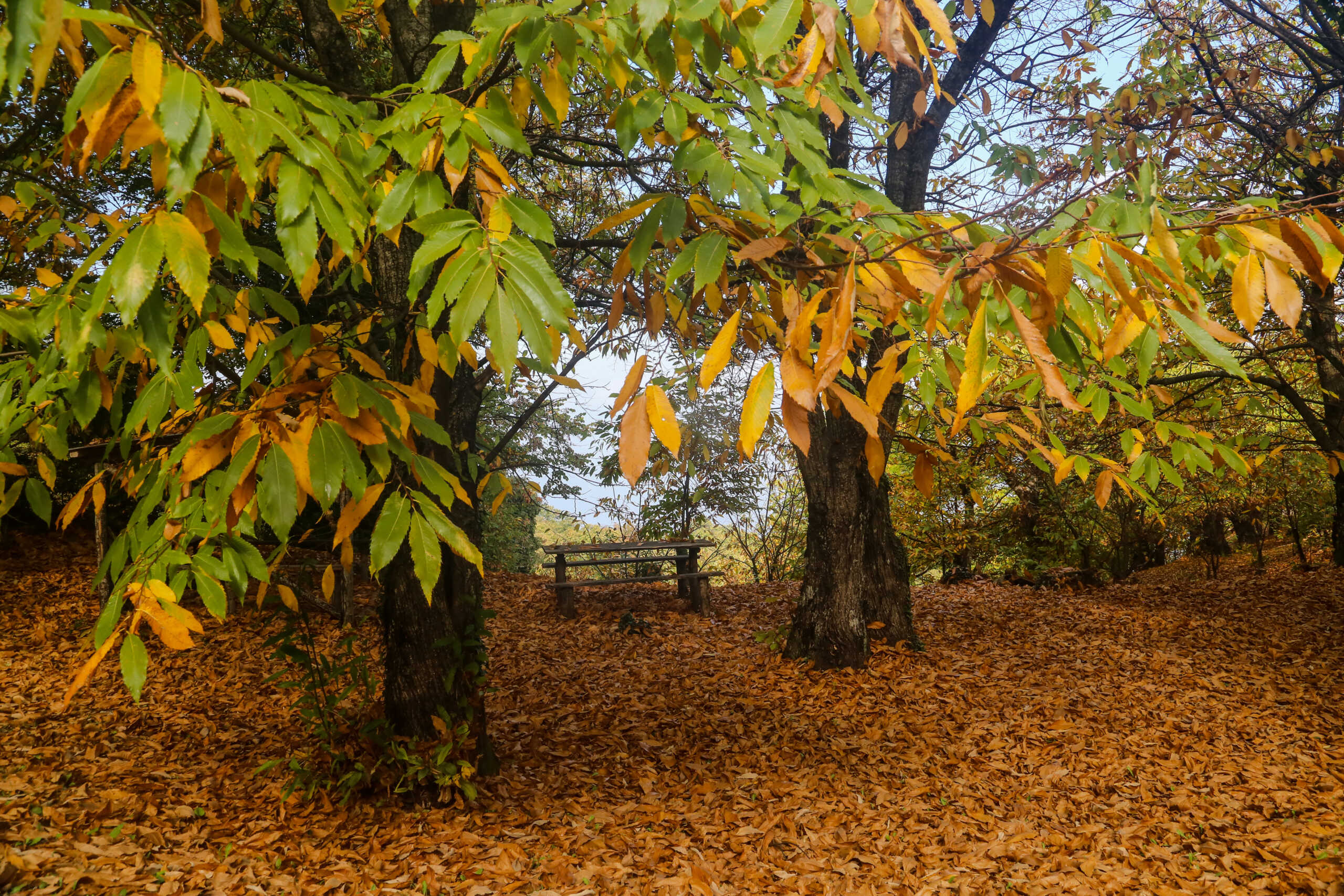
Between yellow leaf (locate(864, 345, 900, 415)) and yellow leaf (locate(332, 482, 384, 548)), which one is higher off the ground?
yellow leaf (locate(864, 345, 900, 415))

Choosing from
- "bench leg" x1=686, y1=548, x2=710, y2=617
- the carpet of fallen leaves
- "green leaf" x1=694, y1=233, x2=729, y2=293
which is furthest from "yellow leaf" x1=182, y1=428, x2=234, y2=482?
"bench leg" x1=686, y1=548, x2=710, y2=617

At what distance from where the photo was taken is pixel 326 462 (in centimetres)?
121

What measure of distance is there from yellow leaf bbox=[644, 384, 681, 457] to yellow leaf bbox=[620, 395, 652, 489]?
10mm

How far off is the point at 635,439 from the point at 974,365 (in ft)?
1.59

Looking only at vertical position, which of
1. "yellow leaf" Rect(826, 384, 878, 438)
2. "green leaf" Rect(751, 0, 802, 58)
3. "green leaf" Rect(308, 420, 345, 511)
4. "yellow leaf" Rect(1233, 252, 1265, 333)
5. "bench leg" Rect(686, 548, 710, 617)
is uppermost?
"green leaf" Rect(751, 0, 802, 58)

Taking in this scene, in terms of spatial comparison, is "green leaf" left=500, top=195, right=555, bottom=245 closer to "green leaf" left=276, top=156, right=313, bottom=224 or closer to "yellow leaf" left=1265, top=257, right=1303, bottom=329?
"green leaf" left=276, top=156, right=313, bottom=224

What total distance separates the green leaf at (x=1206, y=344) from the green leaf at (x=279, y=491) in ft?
4.56

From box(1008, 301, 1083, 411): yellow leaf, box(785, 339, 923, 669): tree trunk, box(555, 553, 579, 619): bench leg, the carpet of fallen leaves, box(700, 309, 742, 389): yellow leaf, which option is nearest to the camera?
box(1008, 301, 1083, 411): yellow leaf

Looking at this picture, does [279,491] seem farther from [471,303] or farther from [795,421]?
[795,421]

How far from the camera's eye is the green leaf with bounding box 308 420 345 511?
1.18 m

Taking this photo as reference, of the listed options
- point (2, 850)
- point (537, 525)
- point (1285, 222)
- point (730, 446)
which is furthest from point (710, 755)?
point (537, 525)

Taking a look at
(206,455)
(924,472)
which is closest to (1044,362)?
(924,472)

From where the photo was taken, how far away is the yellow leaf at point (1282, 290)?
94cm

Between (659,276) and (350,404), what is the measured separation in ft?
7.21
